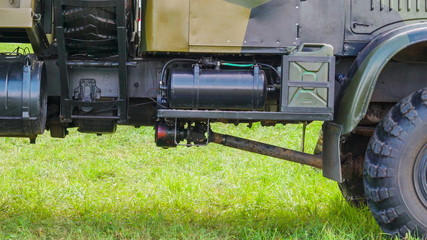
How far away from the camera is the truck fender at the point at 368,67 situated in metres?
4.20

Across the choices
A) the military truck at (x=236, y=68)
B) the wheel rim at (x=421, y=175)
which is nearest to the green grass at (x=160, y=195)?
the wheel rim at (x=421, y=175)

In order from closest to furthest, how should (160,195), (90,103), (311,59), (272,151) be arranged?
1. (311,59)
2. (90,103)
3. (272,151)
4. (160,195)

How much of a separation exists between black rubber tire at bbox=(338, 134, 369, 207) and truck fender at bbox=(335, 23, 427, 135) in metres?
0.75

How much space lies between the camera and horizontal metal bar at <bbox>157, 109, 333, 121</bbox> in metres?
4.24

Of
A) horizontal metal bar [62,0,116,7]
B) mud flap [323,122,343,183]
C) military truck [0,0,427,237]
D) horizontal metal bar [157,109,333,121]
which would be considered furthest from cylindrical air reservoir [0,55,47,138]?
mud flap [323,122,343,183]

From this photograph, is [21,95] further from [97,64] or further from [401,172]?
[401,172]

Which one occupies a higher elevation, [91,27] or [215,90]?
[91,27]

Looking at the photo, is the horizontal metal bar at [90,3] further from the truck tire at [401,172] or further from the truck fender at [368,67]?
the truck tire at [401,172]

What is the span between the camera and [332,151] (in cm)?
450

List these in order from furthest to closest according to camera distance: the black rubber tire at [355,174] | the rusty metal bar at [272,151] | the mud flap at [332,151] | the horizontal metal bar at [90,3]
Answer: the black rubber tire at [355,174] → the rusty metal bar at [272,151] → the mud flap at [332,151] → the horizontal metal bar at [90,3]

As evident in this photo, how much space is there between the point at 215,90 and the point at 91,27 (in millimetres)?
836

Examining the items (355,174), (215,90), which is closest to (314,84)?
(215,90)

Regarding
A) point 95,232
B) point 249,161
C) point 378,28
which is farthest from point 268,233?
point 249,161

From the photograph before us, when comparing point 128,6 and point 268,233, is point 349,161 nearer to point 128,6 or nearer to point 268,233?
point 268,233
